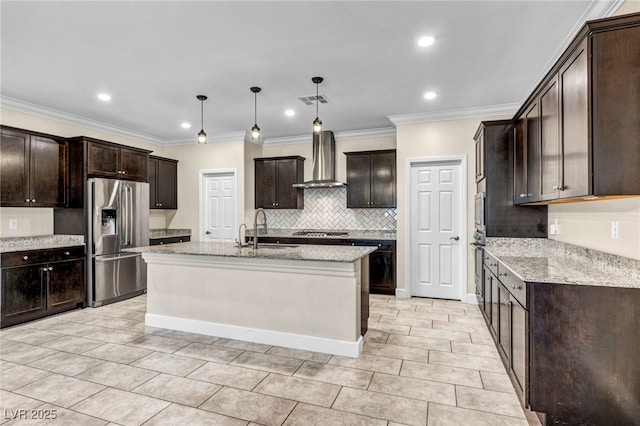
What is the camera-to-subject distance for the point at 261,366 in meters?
2.91

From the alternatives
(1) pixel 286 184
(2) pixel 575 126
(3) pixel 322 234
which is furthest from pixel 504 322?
(1) pixel 286 184

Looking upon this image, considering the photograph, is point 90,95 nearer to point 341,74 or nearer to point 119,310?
point 119,310

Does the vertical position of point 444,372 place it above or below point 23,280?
below

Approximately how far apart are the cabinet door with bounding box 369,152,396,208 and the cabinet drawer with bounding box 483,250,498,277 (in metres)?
2.06

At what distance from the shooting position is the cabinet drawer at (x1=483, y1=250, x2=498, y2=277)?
123 inches

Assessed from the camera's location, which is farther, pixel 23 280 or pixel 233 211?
pixel 233 211

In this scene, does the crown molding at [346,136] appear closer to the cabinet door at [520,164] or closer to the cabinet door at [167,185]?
the cabinet door at [167,185]

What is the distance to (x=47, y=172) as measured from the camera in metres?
4.59

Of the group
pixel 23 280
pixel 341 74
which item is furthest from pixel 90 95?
pixel 341 74

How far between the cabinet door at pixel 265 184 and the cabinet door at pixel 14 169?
333 cm

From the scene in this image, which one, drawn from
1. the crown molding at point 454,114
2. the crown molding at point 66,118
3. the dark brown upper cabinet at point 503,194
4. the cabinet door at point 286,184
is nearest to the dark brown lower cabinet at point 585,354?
the dark brown upper cabinet at point 503,194

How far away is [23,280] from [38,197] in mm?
1091

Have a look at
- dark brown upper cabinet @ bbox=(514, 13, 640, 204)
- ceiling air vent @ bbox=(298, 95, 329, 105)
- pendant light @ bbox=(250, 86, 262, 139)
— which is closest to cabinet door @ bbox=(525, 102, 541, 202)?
dark brown upper cabinet @ bbox=(514, 13, 640, 204)

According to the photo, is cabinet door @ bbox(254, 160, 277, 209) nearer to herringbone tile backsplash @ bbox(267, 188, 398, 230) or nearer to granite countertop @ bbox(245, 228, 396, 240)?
herringbone tile backsplash @ bbox(267, 188, 398, 230)
